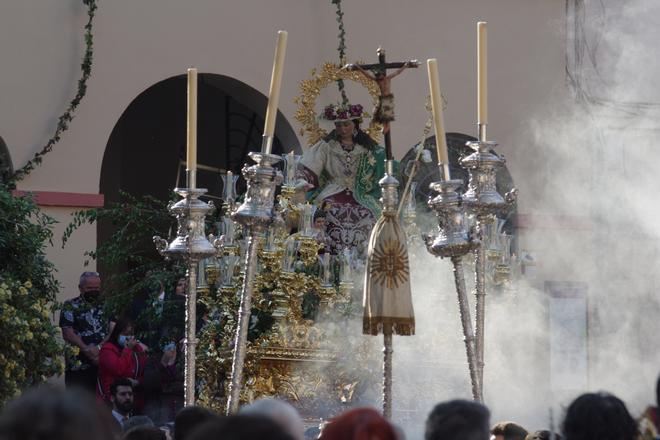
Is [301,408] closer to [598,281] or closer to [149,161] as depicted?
[598,281]

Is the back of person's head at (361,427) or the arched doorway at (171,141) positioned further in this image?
the arched doorway at (171,141)

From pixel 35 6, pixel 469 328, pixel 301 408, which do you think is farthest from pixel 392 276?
pixel 35 6

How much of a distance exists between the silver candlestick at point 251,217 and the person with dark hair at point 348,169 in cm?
218

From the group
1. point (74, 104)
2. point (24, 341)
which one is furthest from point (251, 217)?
point (74, 104)

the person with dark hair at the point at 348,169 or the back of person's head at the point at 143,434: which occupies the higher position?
the person with dark hair at the point at 348,169

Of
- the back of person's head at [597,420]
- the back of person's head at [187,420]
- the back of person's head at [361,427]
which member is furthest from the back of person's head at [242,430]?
the back of person's head at [187,420]

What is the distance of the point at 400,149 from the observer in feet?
37.6

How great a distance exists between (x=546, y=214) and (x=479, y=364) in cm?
674

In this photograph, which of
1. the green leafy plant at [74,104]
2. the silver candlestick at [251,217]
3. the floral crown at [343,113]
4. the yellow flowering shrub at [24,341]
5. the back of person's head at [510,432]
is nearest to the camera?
the silver candlestick at [251,217]

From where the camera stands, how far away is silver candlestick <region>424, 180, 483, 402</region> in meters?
5.11

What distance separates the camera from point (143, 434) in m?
4.18

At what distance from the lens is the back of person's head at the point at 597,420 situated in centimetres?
324

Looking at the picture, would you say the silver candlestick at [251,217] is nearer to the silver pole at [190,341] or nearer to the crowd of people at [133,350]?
the silver pole at [190,341]

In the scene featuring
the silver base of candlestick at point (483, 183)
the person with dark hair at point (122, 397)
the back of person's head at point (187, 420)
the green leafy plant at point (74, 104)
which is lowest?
the person with dark hair at point (122, 397)
